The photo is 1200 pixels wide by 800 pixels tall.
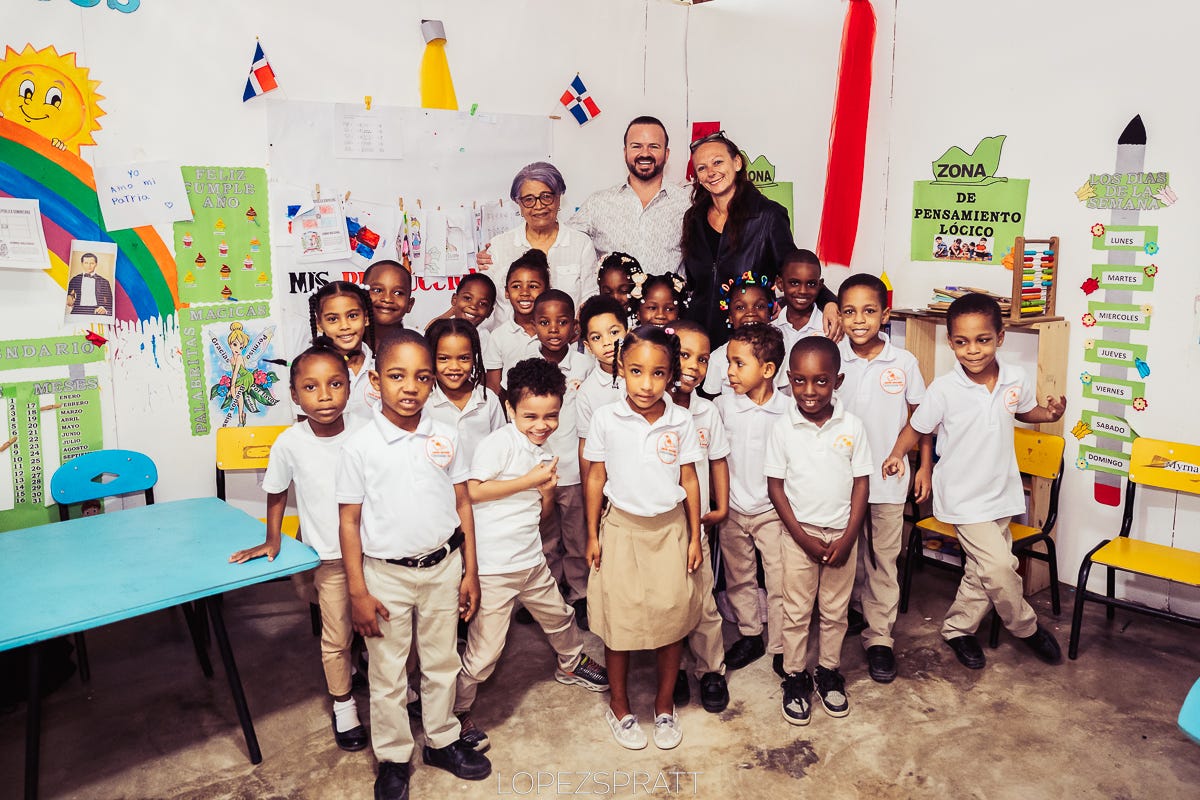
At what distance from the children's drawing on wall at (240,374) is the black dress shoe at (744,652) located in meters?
2.25

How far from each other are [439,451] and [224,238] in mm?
1949

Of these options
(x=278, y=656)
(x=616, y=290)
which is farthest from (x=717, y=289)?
(x=278, y=656)

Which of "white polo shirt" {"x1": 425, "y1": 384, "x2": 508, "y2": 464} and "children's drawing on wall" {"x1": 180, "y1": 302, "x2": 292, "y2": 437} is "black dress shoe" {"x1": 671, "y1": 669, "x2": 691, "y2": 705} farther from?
"children's drawing on wall" {"x1": 180, "y1": 302, "x2": 292, "y2": 437}

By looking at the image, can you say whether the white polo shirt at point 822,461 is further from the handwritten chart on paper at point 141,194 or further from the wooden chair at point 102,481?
the handwritten chart on paper at point 141,194

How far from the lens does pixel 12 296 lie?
11.0 feet

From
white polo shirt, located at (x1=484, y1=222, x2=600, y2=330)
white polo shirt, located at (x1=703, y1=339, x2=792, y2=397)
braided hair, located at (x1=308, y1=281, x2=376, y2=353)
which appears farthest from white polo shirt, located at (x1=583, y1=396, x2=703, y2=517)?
white polo shirt, located at (x1=484, y1=222, x2=600, y2=330)

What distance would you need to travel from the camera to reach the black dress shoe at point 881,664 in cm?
311

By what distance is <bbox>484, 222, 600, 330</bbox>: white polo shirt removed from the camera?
3.99 meters

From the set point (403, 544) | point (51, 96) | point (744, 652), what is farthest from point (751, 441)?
point (51, 96)

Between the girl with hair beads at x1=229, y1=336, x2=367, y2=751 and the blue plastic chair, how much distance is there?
6.78ft

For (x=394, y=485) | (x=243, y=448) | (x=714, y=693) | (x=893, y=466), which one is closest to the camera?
(x=394, y=485)

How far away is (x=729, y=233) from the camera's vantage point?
3.79m

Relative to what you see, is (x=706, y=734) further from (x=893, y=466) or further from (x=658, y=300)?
(x=658, y=300)

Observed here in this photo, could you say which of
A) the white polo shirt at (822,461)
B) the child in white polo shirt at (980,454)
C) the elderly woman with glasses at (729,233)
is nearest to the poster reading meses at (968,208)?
the elderly woman with glasses at (729,233)
